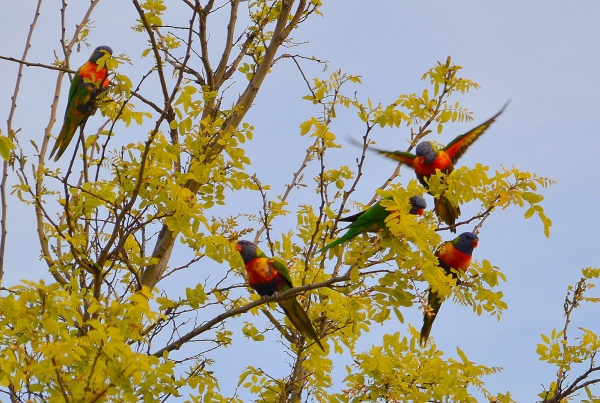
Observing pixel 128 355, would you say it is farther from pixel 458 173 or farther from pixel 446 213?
pixel 446 213

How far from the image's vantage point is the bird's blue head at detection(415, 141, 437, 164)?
16.5ft

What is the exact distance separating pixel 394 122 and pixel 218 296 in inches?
66.1

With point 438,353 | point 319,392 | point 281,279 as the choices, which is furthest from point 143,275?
point 438,353

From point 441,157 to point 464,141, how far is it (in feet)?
1.88

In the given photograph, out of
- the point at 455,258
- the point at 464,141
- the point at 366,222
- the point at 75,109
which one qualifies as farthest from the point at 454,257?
the point at 75,109

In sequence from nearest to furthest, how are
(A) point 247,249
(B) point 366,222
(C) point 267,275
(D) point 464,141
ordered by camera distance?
(B) point 366,222, (C) point 267,275, (A) point 247,249, (D) point 464,141

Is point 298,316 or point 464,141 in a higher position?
point 464,141

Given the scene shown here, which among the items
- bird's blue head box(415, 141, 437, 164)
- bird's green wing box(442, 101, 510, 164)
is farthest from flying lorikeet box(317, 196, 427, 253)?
bird's green wing box(442, 101, 510, 164)

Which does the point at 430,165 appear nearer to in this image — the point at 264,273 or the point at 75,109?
the point at 264,273

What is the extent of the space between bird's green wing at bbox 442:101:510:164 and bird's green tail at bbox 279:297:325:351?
2.38m

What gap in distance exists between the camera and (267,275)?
4.26 m

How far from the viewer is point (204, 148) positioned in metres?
3.95

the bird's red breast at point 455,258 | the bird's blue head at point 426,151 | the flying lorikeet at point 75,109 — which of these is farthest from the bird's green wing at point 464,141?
the flying lorikeet at point 75,109

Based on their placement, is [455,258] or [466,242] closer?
[455,258]
